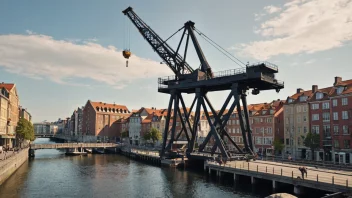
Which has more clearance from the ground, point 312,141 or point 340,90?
point 340,90

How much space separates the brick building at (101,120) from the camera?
4129 inches

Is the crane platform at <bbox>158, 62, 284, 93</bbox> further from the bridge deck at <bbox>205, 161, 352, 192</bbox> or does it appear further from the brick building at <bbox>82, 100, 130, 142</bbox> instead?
the brick building at <bbox>82, 100, 130, 142</bbox>

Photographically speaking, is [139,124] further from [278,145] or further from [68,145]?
[278,145]

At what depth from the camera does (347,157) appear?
1635 inches

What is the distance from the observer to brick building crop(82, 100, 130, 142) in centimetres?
10488

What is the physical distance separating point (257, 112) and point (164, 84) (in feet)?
83.1

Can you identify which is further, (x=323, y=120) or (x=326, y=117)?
(x=323, y=120)

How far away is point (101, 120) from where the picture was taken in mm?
105938

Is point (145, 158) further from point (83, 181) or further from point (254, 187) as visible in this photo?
point (254, 187)

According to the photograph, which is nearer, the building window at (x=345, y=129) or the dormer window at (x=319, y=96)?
the building window at (x=345, y=129)

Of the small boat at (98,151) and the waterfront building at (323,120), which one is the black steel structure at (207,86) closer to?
the waterfront building at (323,120)

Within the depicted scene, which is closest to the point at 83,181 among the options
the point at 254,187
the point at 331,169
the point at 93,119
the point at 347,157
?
the point at 254,187

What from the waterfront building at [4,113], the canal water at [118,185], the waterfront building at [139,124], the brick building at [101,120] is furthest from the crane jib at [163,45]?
the brick building at [101,120]

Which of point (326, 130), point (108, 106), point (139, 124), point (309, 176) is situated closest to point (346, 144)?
point (326, 130)
